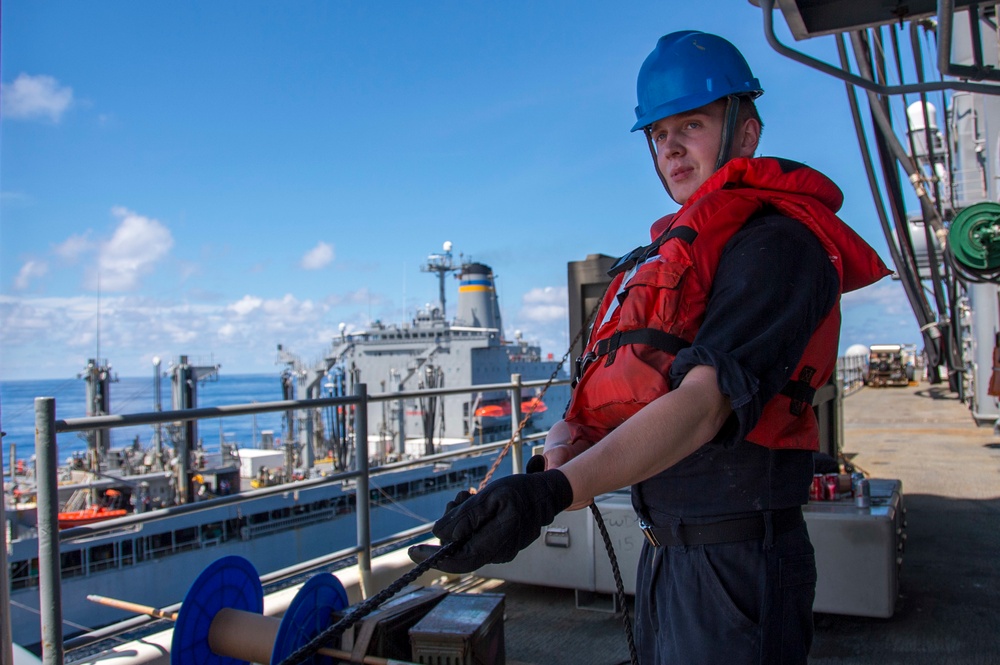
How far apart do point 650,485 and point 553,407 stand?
4159cm

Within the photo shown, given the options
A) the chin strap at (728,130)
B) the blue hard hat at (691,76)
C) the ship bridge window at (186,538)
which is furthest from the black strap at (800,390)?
the ship bridge window at (186,538)

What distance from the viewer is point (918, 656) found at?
9.96 feet

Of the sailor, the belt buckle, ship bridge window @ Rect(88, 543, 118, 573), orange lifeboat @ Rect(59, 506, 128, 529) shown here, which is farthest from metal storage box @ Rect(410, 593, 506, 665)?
ship bridge window @ Rect(88, 543, 118, 573)

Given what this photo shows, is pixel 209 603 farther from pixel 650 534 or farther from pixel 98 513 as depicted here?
pixel 98 513

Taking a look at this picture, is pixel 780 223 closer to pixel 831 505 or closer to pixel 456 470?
pixel 831 505

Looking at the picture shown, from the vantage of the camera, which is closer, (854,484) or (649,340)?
(649,340)

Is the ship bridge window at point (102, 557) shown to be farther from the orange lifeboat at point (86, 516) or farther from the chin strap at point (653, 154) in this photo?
the chin strap at point (653, 154)

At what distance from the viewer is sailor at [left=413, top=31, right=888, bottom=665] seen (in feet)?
3.48

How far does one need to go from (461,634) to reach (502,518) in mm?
1554

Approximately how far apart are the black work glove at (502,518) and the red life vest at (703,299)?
259mm

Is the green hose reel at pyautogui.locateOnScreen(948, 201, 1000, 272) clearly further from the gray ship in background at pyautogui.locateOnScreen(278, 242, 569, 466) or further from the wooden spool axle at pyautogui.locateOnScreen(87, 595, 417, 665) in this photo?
the gray ship in background at pyautogui.locateOnScreen(278, 242, 569, 466)

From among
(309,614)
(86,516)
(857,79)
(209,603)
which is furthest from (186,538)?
(857,79)

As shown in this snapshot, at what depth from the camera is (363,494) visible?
3877mm

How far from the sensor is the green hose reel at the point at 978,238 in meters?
7.10
